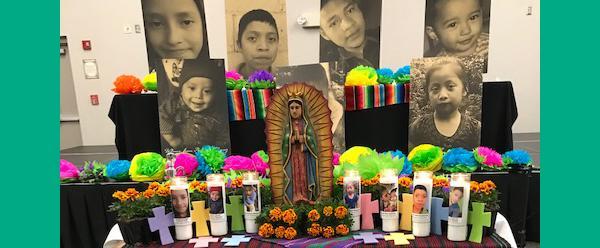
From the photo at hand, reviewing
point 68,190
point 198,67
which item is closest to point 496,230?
point 198,67

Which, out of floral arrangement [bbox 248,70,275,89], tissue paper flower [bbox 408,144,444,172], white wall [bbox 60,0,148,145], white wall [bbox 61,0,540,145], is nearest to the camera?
tissue paper flower [bbox 408,144,444,172]

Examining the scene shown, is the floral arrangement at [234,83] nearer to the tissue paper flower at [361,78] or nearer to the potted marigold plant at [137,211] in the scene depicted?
the tissue paper flower at [361,78]

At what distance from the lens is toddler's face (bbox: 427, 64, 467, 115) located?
9.50 ft

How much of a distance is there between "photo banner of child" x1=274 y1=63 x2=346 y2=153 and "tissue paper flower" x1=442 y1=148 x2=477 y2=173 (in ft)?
2.25

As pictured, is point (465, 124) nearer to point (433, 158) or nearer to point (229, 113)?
point (433, 158)

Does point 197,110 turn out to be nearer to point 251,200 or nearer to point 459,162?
point 251,200

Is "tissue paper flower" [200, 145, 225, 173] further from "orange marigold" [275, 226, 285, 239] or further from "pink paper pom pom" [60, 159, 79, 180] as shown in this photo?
"orange marigold" [275, 226, 285, 239]

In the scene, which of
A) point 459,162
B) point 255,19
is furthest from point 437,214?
point 255,19

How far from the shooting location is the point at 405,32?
657 centimetres

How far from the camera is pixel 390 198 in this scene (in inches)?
68.4

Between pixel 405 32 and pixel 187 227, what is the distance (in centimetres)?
549

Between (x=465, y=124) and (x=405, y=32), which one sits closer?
(x=465, y=124)

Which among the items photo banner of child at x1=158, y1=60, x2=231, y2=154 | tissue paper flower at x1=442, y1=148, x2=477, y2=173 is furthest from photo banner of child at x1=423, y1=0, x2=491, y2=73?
photo banner of child at x1=158, y1=60, x2=231, y2=154

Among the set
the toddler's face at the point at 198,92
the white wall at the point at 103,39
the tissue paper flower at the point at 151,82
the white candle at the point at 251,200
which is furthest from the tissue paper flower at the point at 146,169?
the white wall at the point at 103,39
